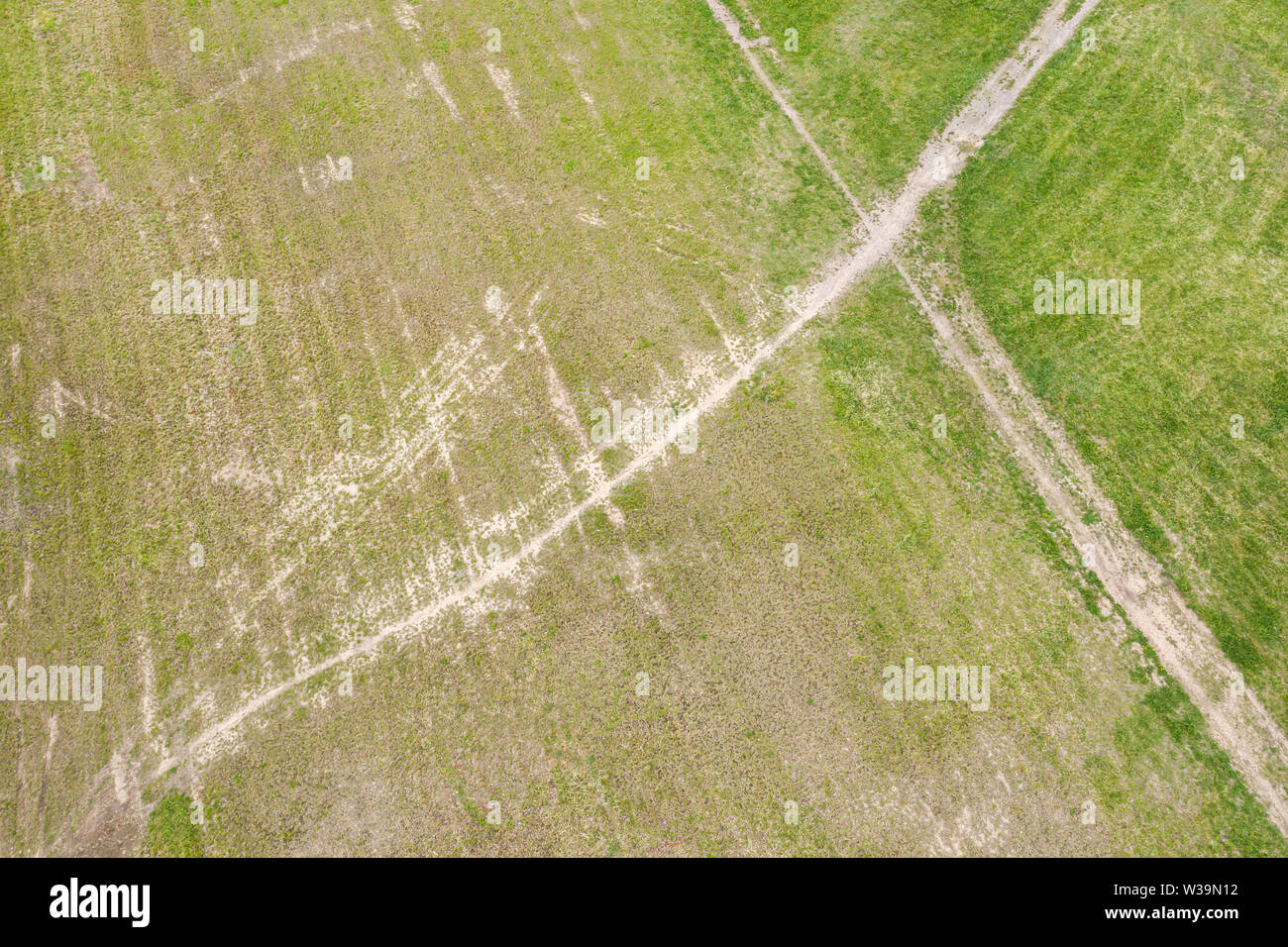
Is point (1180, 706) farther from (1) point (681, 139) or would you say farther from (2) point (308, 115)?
(2) point (308, 115)

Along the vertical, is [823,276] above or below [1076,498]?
above

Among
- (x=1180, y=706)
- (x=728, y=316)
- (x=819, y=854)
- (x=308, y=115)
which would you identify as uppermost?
(x=308, y=115)

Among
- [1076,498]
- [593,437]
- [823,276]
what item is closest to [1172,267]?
[1076,498]

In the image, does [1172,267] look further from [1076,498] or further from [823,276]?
[823,276]

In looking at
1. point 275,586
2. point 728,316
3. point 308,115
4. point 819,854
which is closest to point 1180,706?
point 819,854

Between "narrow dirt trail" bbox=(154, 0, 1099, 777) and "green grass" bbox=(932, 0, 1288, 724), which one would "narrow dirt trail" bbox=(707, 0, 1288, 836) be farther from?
"green grass" bbox=(932, 0, 1288, 724)

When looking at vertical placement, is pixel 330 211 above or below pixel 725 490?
above
